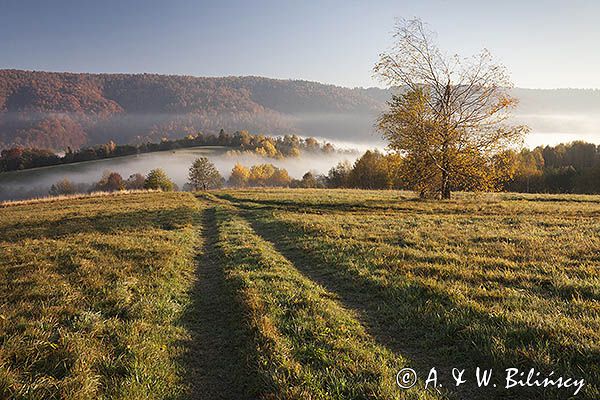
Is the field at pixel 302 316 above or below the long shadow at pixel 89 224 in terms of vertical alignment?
above

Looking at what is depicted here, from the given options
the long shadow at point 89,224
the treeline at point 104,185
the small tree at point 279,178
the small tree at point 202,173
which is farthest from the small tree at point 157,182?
the long shadow at point 89,224

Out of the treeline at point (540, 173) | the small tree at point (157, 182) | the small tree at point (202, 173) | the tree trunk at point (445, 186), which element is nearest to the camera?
the tree trunk at point (445, 186)

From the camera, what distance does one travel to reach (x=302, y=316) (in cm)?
787

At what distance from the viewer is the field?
5.51 meters

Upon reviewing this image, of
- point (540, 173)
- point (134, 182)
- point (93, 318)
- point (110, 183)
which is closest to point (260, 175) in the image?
point (134, 182)

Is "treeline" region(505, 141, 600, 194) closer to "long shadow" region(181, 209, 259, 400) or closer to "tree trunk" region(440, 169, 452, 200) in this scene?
"tree trunk" region(440, 169, 452, 200)

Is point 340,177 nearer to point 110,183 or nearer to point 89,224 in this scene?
point 89,224

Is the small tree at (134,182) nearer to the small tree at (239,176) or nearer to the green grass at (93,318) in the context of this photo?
the small tree at (239,176)

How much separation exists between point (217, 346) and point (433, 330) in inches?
184

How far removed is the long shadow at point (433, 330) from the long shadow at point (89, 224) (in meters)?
16.9

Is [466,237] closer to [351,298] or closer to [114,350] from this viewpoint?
[351,298]

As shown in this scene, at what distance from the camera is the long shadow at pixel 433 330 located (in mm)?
5547

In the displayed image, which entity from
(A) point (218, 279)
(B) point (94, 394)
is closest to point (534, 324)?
(B) point (94, 394)

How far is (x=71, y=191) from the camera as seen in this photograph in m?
137
